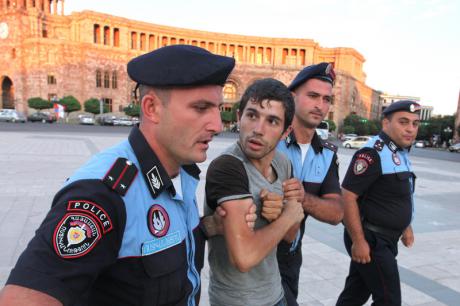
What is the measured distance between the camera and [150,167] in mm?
1299

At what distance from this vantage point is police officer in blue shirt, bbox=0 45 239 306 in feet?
3.12

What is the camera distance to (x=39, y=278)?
0.91m

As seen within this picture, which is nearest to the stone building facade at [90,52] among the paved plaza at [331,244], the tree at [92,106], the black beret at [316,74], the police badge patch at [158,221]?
the tree at [92,106]

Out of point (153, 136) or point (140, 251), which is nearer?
point (140, 251)

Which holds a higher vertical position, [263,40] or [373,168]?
[263,40]

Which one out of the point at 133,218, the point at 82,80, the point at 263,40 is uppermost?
the point at 263,40

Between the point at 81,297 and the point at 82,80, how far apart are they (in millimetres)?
54418

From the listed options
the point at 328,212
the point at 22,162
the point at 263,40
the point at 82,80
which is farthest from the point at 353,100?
the point at 328,212

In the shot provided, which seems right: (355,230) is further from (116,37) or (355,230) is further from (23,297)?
(116,37)

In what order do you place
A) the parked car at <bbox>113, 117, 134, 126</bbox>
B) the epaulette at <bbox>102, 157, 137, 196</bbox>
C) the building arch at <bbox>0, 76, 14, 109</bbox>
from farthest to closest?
the building arch at <bbox>0, 76, 14, 109</bbox>
the parked car at <bbox>113, 117, 134, 126</bbox>
the epaulette at <bbox>102, 157, 137, 196</bbox>

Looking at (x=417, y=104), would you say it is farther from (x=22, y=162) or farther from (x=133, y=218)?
(x=22, y=162)

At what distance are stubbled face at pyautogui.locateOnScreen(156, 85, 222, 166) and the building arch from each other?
5829 centimetres

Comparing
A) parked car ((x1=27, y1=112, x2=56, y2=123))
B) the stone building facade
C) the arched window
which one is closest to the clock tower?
the stone building facade

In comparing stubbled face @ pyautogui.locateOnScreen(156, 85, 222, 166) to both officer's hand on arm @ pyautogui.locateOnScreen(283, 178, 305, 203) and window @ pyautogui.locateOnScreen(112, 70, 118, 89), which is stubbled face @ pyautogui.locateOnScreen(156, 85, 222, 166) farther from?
window @ pyautogui.locateOnScreen(112, 70, 118, 89)
